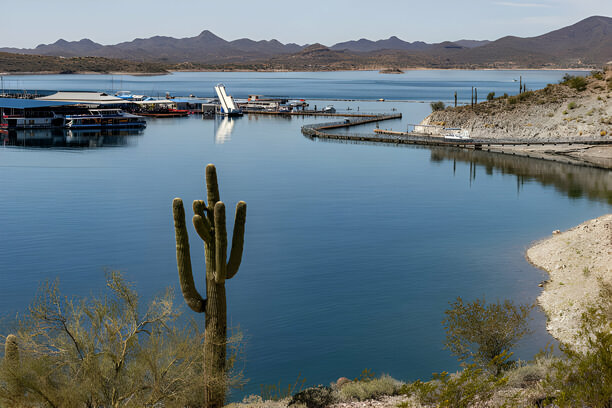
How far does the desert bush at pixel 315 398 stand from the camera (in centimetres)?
2002

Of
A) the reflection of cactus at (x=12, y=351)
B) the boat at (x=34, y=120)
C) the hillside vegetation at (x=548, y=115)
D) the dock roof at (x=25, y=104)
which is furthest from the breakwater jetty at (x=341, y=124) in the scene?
the reflection of cactus at (x=12, y=351)

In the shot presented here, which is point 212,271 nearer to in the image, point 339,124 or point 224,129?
point 339,124

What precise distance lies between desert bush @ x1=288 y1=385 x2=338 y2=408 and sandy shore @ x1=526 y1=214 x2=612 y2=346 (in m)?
10.3

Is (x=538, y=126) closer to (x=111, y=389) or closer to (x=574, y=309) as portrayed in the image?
(x=574, y=309)

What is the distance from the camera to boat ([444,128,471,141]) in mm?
91500

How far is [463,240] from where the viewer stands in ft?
142

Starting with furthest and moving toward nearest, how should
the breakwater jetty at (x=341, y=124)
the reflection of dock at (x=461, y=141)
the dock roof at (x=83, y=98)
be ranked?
the dock roof at (x=83, y=98), the breakwater jetty at (x=341, y=124), the reflection of dock at (x=461, y=141)

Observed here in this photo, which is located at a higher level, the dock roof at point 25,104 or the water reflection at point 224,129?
the dock roof at point 25,104

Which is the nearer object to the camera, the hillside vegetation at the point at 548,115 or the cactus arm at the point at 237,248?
the cactus arm at the point at 237,248

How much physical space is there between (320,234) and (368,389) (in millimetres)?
23728

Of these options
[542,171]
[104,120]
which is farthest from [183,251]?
[104,120]

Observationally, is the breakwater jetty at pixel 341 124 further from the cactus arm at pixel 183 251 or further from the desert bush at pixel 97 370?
the desert bush at pixel 97 370

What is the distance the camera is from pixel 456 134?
93.8 m

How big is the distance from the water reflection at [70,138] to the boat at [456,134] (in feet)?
145
